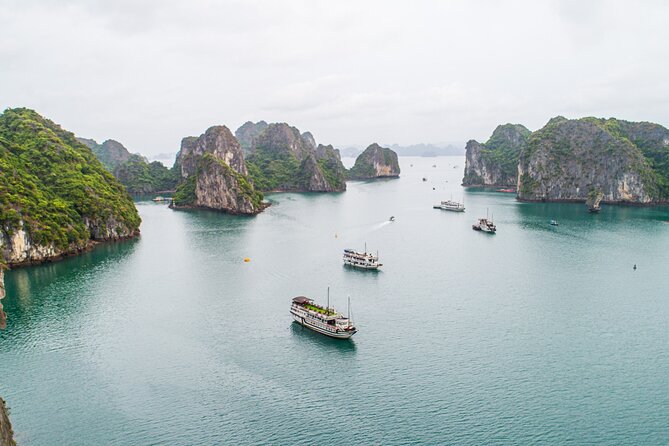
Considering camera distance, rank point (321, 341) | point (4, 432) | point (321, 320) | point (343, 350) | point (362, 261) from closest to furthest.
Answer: point (4, 432), point (343, 350), point (321, 341), point (321, 320), point (362, 261)

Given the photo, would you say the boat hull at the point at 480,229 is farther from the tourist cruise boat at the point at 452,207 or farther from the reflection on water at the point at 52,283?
the reflection on water at the point at 52,283

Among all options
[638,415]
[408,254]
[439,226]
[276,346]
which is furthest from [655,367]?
[439,226]

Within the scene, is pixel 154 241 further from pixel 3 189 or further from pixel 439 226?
pixel 439 226

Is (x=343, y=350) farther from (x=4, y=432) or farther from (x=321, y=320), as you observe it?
(x=4, y=432)

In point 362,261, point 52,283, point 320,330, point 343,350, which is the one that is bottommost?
point 343,350

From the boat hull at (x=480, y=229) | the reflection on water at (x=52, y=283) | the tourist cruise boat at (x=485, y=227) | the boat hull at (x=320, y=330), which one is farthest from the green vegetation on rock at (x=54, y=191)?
the tourist cruise boat at (x=485, y=227)

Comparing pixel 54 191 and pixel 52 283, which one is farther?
pixel 54 191

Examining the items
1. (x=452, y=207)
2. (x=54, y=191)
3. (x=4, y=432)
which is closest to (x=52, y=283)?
(x=54, y=191)

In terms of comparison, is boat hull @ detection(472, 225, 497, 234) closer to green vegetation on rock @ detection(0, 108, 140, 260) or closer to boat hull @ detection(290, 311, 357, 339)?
boat hull @ detection(290, 311, 357, 339)
